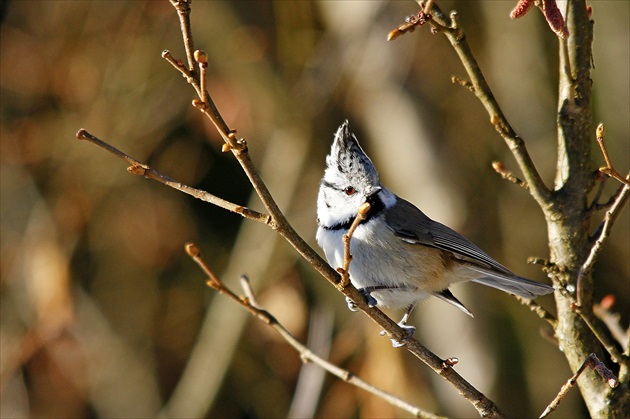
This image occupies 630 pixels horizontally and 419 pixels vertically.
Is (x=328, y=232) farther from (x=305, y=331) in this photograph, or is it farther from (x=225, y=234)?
(x=225, y=234)

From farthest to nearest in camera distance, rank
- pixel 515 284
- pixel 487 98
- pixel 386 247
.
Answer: pixel 386 247
pixel 515 284
pixel 487 98

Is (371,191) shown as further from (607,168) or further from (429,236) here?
(607,168)

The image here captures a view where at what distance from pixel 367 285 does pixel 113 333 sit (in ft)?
10.5

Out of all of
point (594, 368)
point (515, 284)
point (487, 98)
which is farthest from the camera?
point (515, 284)

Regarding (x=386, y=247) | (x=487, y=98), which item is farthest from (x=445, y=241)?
(x=487, y=98)

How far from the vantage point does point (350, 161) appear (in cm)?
285

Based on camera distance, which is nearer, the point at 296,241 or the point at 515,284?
the point at 296,241

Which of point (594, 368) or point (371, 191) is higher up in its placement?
point (371, 191)

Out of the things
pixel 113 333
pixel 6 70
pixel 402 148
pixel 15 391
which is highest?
pixel 402 148

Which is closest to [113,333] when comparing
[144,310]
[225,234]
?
[144,310]

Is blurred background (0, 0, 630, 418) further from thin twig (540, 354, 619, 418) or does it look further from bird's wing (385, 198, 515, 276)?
thin twig (540, 354, 619, 418)

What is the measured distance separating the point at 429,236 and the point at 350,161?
0.53m

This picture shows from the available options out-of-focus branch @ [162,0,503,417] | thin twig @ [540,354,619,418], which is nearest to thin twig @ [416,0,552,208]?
thin twig @ [540,354,619,418]

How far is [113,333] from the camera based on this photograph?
556 cm
